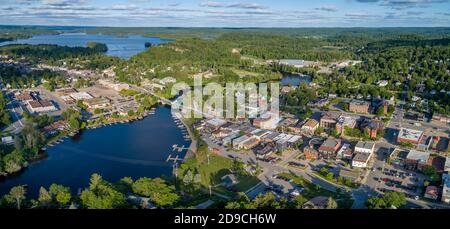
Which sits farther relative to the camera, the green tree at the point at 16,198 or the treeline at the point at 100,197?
the green tree at the point at 16,198

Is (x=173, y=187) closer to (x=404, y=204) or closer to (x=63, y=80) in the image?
(x=404, y=204)

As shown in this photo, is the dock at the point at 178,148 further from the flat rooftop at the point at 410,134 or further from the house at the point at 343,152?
the flat rooftop at the point at 410,134

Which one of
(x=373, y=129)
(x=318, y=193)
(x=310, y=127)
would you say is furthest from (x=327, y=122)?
(x=318, y=193)

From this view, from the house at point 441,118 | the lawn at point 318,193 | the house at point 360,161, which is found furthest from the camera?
the house at point 441,118

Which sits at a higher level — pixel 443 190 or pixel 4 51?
pixel 4 51

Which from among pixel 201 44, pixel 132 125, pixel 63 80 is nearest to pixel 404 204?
pixel 132 125

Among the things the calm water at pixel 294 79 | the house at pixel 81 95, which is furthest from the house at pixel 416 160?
the house at pixel 81 95

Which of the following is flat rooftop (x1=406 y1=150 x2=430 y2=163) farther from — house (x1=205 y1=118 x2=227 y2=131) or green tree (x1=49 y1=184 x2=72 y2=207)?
green tree (x1=49 y1=184 x2=72 y2=207)
